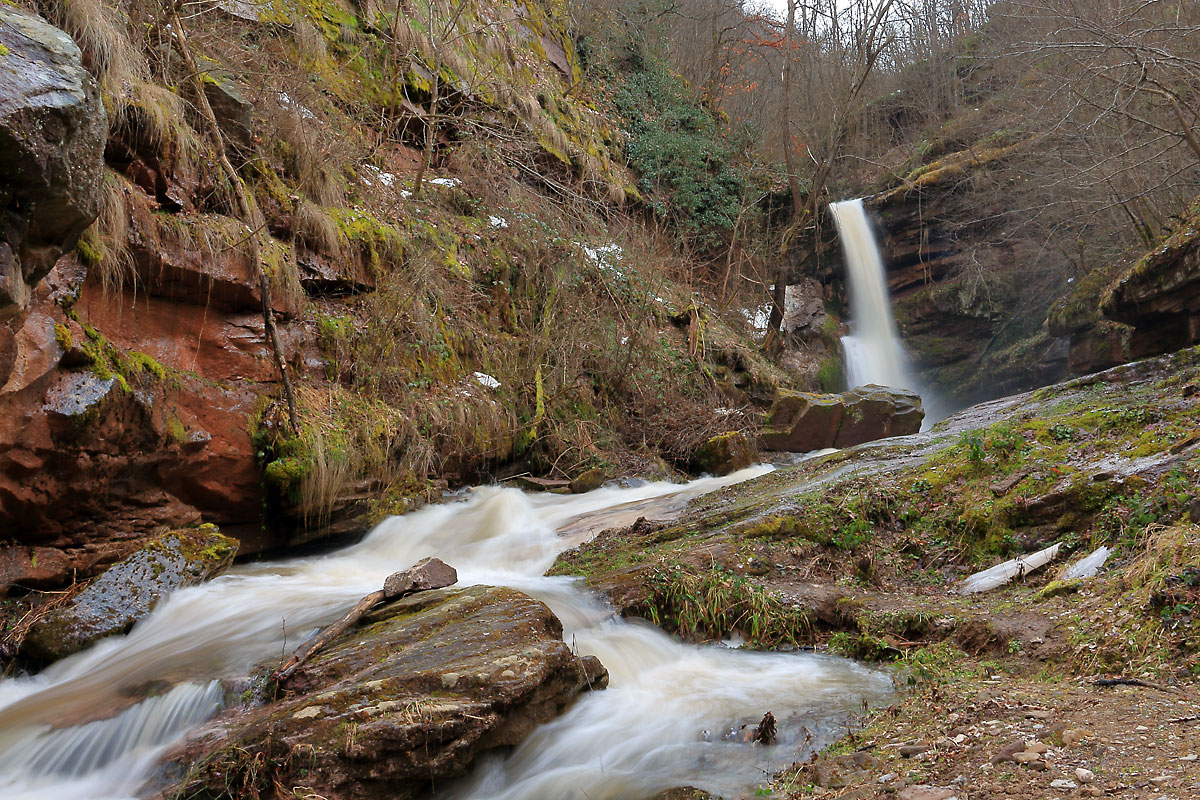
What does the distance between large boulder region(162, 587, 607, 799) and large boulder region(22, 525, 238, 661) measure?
178 centimetres

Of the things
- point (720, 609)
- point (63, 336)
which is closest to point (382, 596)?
point (720, 609)

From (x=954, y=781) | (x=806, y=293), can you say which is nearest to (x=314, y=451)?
(x=954, y=781)

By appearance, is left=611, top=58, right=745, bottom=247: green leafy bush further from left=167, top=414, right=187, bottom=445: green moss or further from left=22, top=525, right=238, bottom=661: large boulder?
left=22, top=525, right=238, bottom=661: large boulder

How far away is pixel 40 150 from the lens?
3.30 metres

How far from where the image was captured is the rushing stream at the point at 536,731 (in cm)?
325

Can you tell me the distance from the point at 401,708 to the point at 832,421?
32.0 feet

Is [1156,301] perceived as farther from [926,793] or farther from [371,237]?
[926,793]

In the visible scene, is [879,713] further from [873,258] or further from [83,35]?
[873,258]

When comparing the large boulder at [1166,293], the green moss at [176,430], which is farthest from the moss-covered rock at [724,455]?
the green moss at [176,430]

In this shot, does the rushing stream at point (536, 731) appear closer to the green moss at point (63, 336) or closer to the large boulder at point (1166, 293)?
the green moss at point (63, 336)

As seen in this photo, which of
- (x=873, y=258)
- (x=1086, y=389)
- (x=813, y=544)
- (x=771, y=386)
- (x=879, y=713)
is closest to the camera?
(x=879, y=713)

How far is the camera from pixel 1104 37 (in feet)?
25.8

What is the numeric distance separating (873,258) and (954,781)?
1922 cm

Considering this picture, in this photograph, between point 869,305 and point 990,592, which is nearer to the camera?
point 990,592
